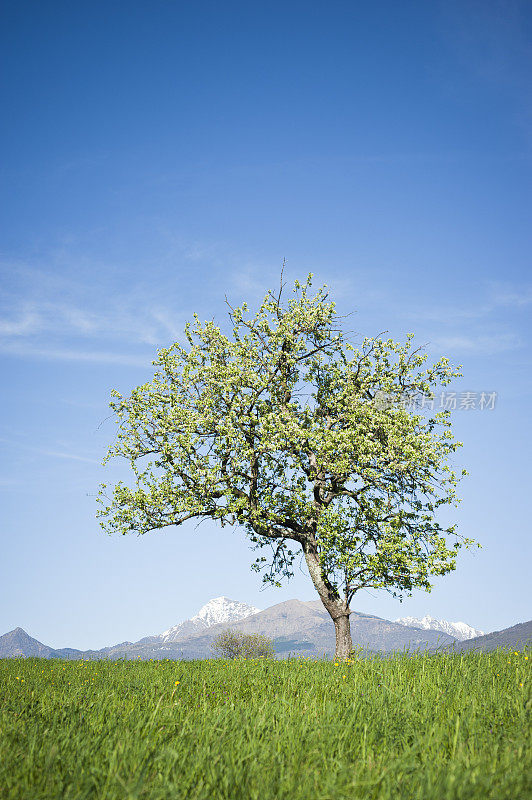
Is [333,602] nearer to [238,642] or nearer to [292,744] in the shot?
[292,744]

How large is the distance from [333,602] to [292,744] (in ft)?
60.9

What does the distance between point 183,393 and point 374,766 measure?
20469mm

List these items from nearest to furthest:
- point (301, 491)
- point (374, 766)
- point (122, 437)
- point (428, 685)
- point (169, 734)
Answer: point (374, 766) → point (169, 734) → point (428, 685) → point (301, 491) → point (122, 437)

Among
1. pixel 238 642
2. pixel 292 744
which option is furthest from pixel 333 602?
pixel 238 642

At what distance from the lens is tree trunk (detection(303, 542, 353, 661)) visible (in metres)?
22.8

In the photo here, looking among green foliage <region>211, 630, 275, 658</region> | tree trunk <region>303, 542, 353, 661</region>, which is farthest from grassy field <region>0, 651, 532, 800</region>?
green foliage <region>211, 630, 275, 658</region>

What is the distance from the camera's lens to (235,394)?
23.8 metres

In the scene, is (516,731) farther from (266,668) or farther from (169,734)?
(266,668)

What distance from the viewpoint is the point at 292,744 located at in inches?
210

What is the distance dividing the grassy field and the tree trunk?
562 inches

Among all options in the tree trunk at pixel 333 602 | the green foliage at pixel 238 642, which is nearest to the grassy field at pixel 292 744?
the tree trunk at pixel 333 602

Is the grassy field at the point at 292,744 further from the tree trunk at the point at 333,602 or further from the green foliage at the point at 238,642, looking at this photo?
the green foliage at the point at 238,642

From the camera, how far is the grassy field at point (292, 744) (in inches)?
170

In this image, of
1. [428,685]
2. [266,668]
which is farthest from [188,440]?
[428,685]
